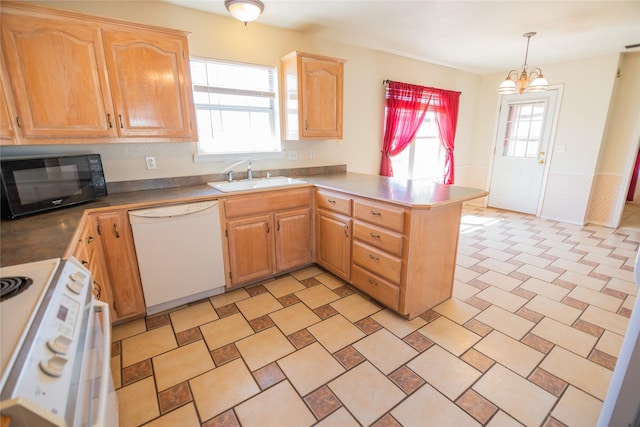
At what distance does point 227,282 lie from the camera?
8.14 ft

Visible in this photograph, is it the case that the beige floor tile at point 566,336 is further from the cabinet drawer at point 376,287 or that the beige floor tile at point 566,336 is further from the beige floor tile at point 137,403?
the beige floor tile at point 137,403

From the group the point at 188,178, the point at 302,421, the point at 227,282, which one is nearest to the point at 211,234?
the point at 227,282

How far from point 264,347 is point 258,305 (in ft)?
1.64

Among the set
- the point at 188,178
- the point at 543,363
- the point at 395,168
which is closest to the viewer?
the point at 543,363

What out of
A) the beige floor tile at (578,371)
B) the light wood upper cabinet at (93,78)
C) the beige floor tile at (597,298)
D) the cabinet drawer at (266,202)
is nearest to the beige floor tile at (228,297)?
the cabinet drawer at (266,202)

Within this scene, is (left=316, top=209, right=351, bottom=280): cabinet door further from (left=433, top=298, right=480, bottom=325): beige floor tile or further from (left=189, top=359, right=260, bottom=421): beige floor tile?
(left=189, top=359, right=260, bottom=421): beige floor tile

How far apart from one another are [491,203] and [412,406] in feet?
16.0

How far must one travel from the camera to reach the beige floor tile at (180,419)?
55.2 inches

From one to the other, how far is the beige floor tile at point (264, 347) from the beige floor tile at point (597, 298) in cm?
245

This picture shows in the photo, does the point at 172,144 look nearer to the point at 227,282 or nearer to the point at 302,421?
the point at 227,282

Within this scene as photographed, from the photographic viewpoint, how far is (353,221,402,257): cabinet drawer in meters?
2.08

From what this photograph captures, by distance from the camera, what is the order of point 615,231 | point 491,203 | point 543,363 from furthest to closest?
1. point 491,203
2. point 615,231
3. point 543,363

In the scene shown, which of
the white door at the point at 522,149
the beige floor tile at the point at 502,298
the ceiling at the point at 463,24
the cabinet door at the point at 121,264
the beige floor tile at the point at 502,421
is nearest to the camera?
the beige floor tile at the point at 502,421

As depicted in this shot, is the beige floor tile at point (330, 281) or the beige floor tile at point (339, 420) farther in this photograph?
the beige floor tile at point (330, 281)
